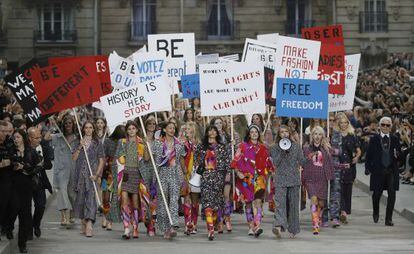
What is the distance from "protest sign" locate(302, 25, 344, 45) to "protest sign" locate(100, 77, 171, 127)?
4913 mm

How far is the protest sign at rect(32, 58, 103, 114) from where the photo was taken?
21.4 metres

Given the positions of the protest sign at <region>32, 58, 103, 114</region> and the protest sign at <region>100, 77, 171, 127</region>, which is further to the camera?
the protest sign at <region>32, 58, 103, 114</region>

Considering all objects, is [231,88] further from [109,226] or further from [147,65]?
[109,226]

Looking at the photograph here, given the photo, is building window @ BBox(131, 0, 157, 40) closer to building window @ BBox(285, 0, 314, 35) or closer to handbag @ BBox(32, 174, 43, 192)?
building window @ BBox(285, 0, 314, 35)

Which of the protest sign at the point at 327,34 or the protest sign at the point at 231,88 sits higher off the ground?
the protest sign at the point at 327,34

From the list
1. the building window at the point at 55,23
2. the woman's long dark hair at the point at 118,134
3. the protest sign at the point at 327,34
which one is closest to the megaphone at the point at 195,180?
the woman's long dark hair at the point at 118,134

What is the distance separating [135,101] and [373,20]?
4036cm

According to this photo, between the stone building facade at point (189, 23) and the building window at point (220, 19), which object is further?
the building window at point (220, 19)

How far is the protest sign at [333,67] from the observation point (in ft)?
77.8

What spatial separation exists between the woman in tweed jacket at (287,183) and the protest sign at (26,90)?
3.46m

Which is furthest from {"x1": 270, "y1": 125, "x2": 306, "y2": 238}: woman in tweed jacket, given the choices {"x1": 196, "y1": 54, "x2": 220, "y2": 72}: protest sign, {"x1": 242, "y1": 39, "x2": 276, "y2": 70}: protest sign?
{"x1": 196, "y1": 54, "x2": 220, "y2": 72}: protest sign

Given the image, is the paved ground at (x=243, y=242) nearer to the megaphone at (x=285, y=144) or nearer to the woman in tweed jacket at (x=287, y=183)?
the woman in tweed jacket at (x=287, y=183)

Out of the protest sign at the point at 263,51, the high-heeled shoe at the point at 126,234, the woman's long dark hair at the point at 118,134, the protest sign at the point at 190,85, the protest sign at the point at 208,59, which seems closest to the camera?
the high-heeled shoe at the point at 126,234

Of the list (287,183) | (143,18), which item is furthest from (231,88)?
(143,18)
